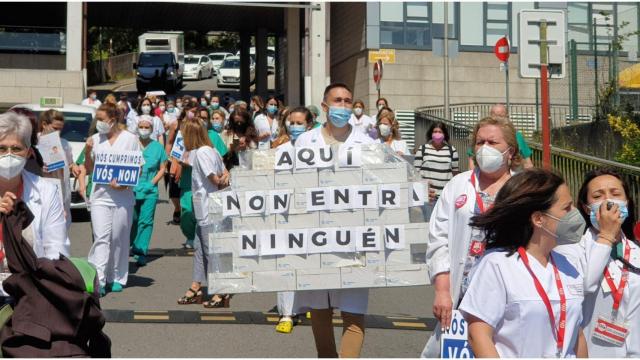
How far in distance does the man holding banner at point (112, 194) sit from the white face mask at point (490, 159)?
6.18 m

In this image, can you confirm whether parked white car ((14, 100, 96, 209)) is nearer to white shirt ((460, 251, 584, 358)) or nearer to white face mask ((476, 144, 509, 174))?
white face mask ((476, 144, 509, 174))

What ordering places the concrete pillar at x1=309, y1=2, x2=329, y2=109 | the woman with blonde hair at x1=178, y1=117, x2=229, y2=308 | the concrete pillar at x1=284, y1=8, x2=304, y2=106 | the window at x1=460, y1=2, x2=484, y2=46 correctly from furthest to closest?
the concrete pillar at x1=284, y1=8, x2=304, y2=106
the concrete pillar at x1=309, y1=2, x2=329, y2=109
the window at x1=460, y1=2, x2=484, y2=46
the woman with blonde hair at x1=178, y1=117, x2=229, y2=308

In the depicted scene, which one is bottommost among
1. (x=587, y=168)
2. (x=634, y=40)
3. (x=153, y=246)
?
(x=153, y=246)

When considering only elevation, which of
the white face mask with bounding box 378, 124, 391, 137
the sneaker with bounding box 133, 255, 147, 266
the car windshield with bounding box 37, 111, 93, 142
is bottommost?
the sneaker with bounding box 133, 255, 147, 266

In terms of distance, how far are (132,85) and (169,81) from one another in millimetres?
13443

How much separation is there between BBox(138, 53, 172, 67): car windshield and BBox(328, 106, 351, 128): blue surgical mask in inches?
1955

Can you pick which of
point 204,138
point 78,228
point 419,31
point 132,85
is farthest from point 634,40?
point 132,85

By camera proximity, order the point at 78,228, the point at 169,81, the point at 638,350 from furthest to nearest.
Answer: the point at 169,81 → the point at 78,228 → the point at 638,350

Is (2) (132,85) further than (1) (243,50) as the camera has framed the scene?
Yes

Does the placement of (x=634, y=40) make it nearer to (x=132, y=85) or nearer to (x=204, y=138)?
(x=204, y=138)

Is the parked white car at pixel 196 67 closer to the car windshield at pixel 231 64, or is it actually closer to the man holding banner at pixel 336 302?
the car windshield at pixel 231 64

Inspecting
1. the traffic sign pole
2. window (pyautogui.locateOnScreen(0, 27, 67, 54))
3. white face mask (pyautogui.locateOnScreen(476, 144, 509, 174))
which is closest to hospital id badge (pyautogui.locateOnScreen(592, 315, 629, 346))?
white face mask (pyautogui.locateOnScreen(476, 144, 509, 174))

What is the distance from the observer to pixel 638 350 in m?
5.78

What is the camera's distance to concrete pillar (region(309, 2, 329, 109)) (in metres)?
37.5
